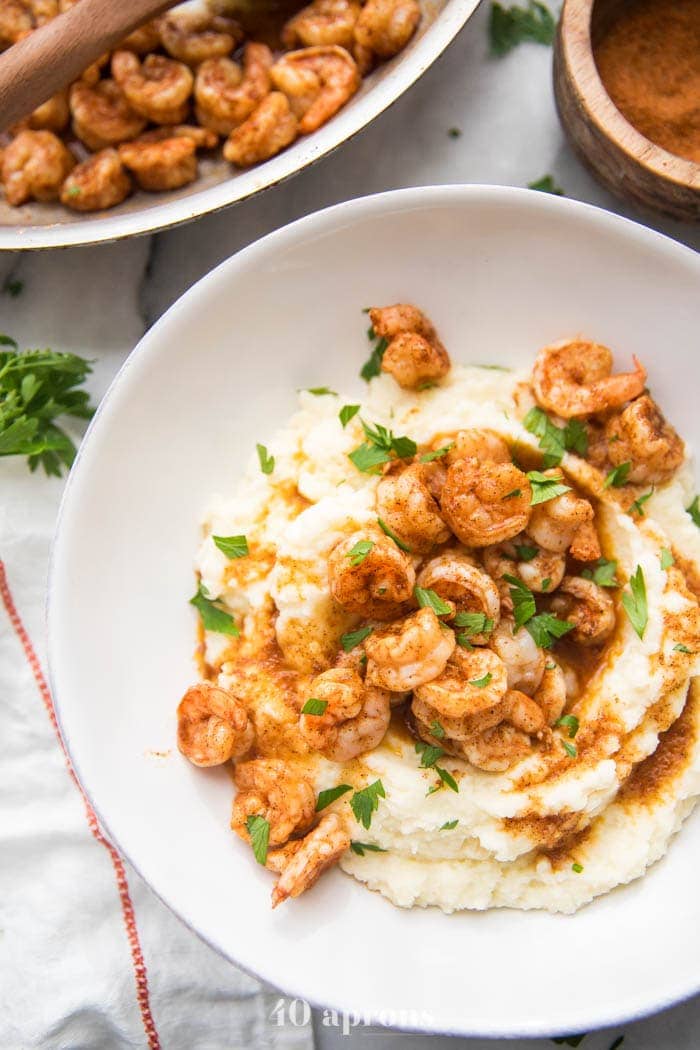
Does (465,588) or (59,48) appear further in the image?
(59,48)

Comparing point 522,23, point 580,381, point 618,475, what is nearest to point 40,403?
point 580,381

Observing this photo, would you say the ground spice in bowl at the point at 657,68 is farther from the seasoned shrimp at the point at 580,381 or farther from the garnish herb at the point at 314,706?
the garnish herb at the point at 314,706

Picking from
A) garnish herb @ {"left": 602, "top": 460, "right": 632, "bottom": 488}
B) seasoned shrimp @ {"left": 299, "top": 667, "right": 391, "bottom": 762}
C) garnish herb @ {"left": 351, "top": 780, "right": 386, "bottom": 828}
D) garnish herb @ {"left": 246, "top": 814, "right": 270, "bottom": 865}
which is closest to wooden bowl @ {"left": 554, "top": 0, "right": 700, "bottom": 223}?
garnish herb @ {"left": 602, "top": 460, "right": 632, "bottom": 488}

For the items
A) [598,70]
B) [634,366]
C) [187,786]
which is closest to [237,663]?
[187,786]

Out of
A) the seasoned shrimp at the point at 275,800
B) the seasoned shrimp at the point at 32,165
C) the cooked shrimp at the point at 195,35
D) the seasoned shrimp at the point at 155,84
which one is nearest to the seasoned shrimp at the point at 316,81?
the cooked shrimp at the point at 195,35

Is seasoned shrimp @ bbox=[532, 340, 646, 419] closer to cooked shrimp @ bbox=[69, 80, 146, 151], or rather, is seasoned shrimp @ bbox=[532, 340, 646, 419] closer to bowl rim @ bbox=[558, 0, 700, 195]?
bowl rim @ bbox=[558, 0, 700, 195]

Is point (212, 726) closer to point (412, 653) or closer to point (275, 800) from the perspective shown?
point (275, 800)

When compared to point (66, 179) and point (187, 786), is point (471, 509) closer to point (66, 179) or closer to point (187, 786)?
point (187, 786)
